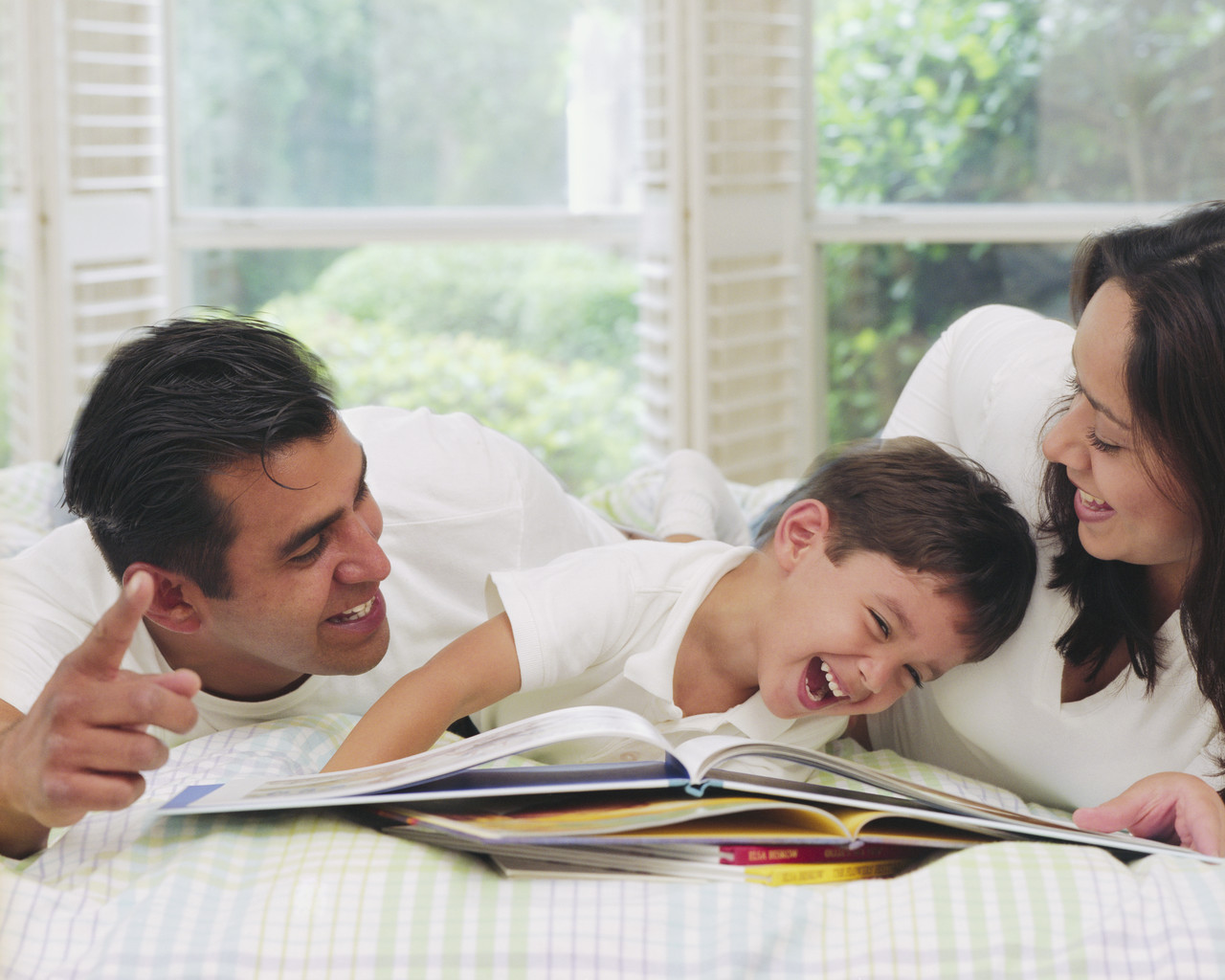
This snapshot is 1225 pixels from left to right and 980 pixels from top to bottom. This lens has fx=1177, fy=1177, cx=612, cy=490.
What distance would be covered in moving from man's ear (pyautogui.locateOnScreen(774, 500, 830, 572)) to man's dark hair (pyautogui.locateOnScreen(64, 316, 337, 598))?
519 mm

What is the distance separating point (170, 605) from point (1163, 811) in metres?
0.97

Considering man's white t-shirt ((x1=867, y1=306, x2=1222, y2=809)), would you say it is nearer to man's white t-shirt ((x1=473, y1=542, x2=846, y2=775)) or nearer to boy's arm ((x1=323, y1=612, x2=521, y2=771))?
man's white t-shirt ((x1=473, y1=542, x2=846, y2=775))

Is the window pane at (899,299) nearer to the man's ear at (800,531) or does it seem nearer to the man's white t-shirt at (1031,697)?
the man's white t-shirt at (1031,697)

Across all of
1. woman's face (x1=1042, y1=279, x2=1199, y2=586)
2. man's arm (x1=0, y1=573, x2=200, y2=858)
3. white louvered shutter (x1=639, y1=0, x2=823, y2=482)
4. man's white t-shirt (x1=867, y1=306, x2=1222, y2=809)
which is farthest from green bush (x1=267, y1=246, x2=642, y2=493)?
man's arm (x1=0, y1=573, x2=200, y2=858)

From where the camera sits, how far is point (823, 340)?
3.78 metres

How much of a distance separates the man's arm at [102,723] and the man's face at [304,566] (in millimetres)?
305

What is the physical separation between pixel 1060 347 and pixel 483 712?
2.64 ft

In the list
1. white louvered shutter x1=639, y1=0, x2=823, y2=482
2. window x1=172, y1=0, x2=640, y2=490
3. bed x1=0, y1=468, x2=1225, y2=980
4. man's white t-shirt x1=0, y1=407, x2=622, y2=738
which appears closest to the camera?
bed x1=0, y1=468, x2=1225, y2=980

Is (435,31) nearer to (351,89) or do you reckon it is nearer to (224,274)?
(351,89)

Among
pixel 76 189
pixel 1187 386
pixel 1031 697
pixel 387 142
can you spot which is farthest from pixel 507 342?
pixel 1187 386

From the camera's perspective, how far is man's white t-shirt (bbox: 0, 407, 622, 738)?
1295 mm

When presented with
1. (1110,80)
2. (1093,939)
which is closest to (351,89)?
(1110,80)

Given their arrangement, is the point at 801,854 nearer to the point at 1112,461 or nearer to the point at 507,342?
the point at 1112,461

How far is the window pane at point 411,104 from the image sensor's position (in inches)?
147
